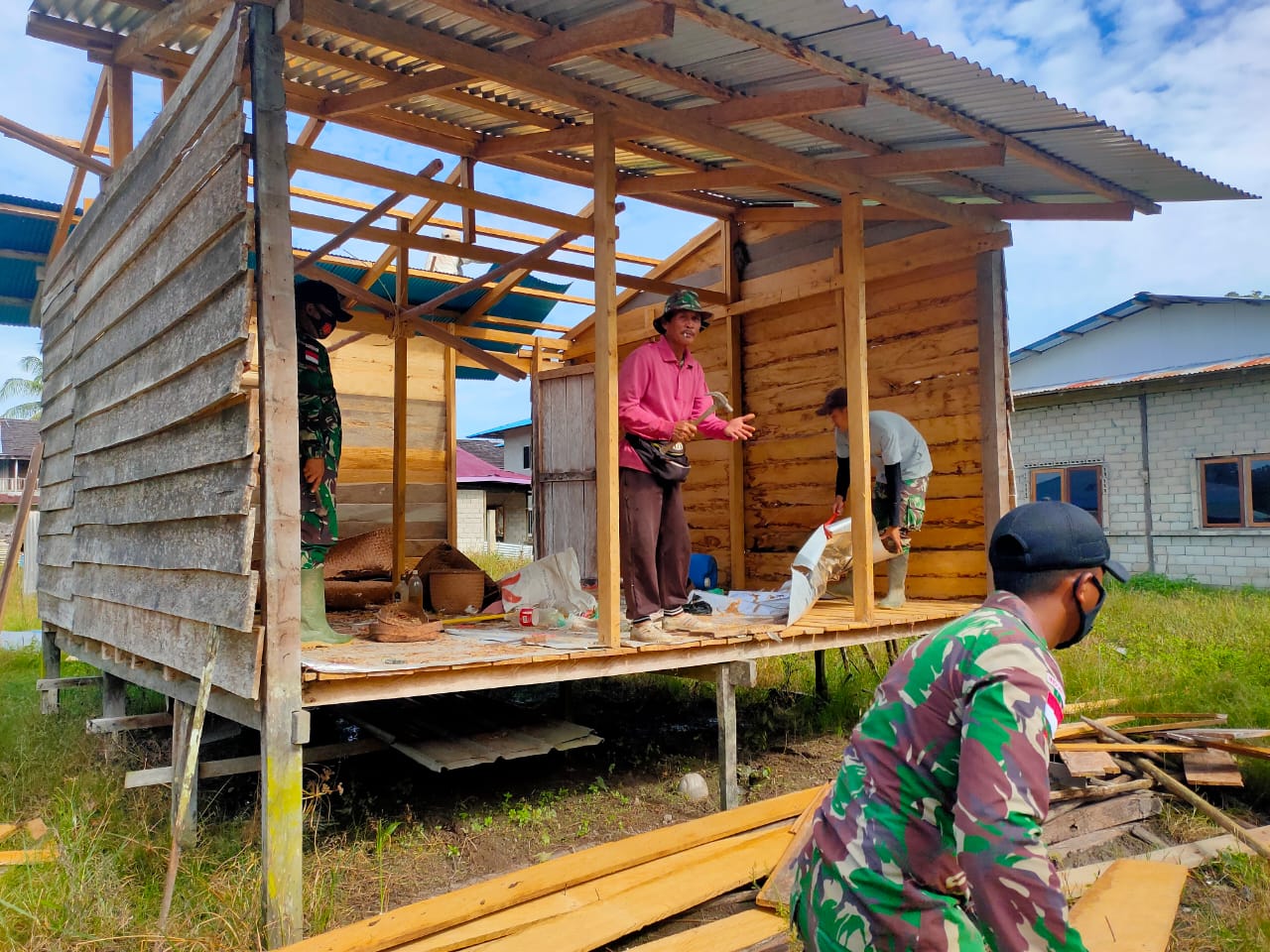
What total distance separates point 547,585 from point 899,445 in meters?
2.80

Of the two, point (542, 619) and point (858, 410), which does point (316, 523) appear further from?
point (858, 410)

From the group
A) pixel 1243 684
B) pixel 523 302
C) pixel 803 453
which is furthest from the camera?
pixel 523 302

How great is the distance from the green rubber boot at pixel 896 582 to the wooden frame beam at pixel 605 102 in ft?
8.03

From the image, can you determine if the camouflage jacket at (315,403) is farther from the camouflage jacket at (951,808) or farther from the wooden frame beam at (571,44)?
the camouflage jacket at (951,808)

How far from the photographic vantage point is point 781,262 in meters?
8.36

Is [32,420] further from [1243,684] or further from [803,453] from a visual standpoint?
[1243,684]

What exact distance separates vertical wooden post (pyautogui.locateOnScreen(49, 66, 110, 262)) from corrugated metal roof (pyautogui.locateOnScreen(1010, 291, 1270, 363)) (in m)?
15.7

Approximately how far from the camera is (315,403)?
493cm

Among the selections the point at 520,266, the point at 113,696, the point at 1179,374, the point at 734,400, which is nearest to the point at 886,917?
the point at 520,266

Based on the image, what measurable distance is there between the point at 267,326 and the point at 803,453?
519cm

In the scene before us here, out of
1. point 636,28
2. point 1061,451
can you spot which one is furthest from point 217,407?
point 1061,451

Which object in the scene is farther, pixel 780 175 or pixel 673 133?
pixel 780 175

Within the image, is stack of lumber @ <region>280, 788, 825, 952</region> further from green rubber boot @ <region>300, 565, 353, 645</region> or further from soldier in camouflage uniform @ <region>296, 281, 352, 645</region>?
soldier in camouflage uniform @ <region>296, 281, 352, 645</region>

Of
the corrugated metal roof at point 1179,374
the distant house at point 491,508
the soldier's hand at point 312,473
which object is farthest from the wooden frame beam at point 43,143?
the distant house at point 491,508
